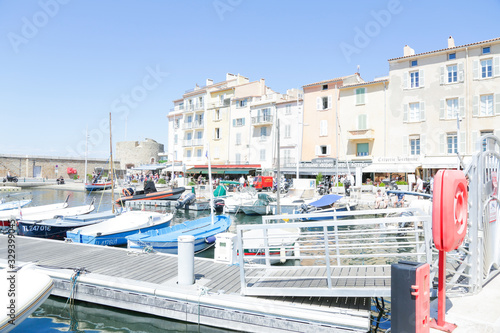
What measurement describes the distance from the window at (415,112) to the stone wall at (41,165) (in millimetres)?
43603

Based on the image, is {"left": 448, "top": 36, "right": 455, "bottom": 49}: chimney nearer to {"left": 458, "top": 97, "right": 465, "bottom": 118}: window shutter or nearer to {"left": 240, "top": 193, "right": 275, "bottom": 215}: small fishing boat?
{"left": 458, "top": 97, "right": 465, "bottom": 118}: window shutter

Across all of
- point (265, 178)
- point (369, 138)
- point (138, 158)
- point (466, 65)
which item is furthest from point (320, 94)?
point (138, 158)

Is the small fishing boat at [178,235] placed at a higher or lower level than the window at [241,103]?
lower

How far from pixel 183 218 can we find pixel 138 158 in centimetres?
4751

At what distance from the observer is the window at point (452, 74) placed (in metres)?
31.1

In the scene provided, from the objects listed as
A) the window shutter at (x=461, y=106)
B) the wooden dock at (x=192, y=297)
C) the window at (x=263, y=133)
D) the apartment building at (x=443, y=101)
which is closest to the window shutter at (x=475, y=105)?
the apartment building at (x=443, y=101)

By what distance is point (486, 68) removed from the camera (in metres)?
29.5

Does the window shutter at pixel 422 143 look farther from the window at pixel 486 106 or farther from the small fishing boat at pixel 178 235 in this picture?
the small fishing boat at pixel 178 235

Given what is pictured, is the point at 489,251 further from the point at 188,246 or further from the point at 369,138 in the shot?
the point at 369,138

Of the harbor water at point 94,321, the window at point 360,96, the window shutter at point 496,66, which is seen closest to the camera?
the harbor water at point 94,321

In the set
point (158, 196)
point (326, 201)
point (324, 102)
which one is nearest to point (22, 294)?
point (326, 201)

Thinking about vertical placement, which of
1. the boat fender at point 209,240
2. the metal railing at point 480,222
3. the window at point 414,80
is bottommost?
the boat fender at point 209,240

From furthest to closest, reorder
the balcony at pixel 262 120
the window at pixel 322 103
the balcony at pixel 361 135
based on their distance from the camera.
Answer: the balcony at pixel 262 120, the window at pixel 322 103, the balcony at pixel 361 135

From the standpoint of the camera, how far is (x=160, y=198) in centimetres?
3027
